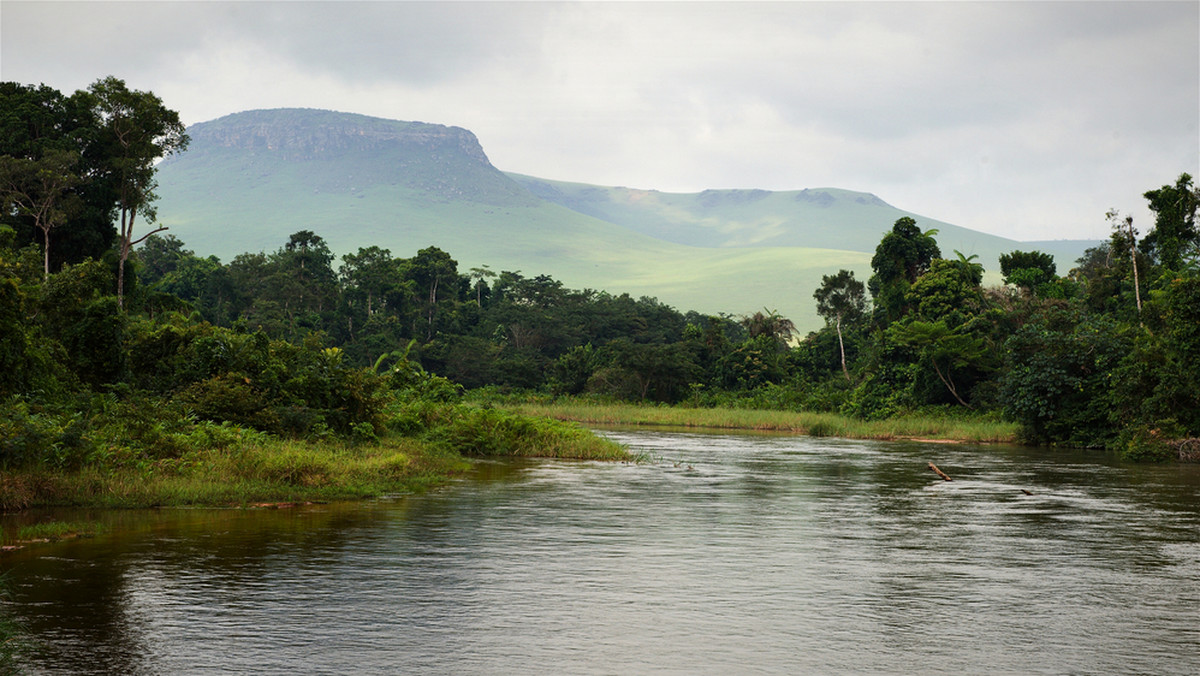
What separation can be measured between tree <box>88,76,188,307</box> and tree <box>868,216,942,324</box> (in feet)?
143

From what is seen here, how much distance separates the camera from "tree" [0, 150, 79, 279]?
39562 mm

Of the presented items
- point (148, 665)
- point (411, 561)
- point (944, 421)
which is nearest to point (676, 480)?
point (411, 561)

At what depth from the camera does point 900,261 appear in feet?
225

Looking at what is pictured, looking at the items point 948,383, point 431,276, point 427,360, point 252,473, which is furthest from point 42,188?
point 431,276

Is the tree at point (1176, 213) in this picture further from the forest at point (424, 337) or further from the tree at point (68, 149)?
the tree at point (68, 149)

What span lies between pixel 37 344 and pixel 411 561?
1403 centimetres

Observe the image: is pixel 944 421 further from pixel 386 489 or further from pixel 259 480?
pixel 259 480

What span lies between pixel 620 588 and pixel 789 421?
44.6 m

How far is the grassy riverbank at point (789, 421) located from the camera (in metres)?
48.7

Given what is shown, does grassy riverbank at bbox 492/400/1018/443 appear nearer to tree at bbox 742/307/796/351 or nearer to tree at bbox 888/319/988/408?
tree at bbox 888/319/988/408

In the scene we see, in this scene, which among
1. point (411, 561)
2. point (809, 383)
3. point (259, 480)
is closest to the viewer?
point (411, 561)

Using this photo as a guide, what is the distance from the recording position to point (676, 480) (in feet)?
86.7

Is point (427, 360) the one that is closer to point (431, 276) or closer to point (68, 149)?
point (431, 276)

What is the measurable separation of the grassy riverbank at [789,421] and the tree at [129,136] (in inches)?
770
